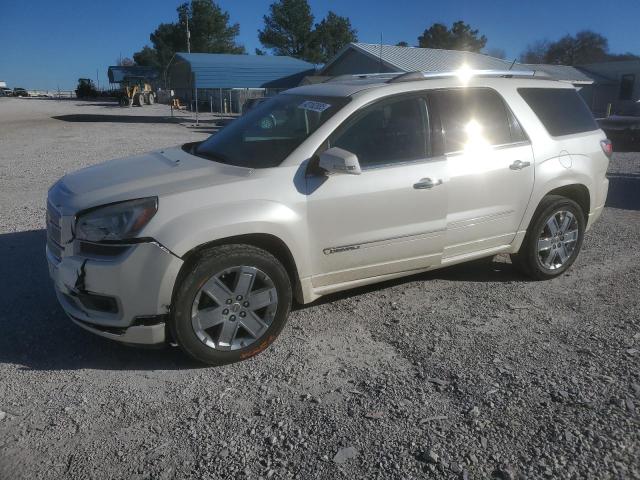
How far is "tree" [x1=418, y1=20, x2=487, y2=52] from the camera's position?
73.4 m

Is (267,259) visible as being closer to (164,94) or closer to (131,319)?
(131,319)

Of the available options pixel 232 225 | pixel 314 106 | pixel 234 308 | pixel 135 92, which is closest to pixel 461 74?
pixel 314 106

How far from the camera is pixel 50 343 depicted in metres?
3.77

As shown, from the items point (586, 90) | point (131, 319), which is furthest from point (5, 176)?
point (586, 90)

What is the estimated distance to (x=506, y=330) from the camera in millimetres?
4016

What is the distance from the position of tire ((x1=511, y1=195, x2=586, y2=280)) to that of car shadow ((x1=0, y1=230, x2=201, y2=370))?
3.04 meters

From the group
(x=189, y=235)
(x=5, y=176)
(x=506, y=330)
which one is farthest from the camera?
(x=5, y=176)

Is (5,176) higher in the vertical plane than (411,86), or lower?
lower

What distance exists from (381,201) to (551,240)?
6.57 feet

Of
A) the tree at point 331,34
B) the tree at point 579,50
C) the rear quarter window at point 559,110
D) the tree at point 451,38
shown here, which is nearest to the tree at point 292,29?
the tree at point 331,34

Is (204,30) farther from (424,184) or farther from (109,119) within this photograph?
(424,184)

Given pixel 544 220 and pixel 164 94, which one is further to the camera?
pixel 164 94

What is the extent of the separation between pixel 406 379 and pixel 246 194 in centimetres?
150

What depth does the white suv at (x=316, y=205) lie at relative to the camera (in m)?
3.23
